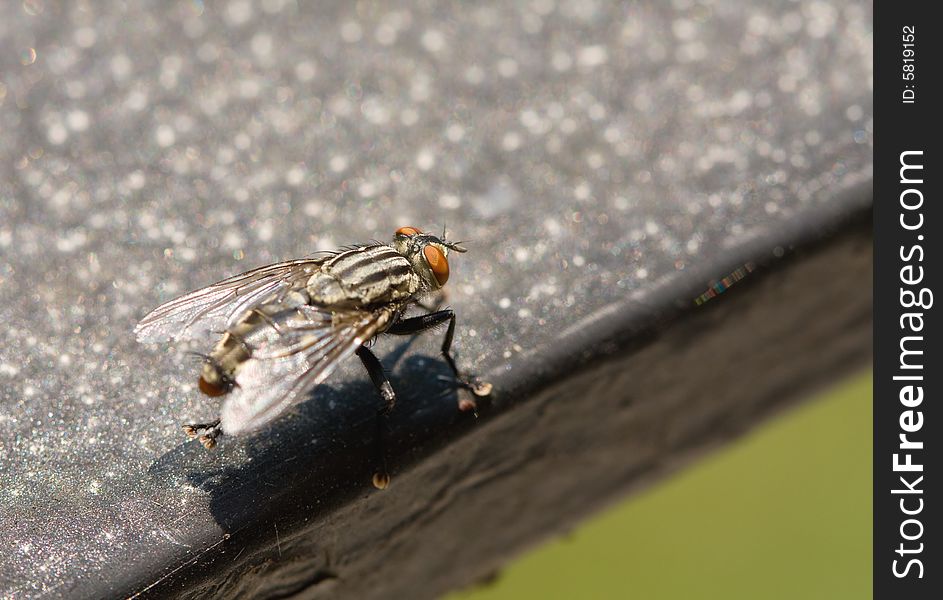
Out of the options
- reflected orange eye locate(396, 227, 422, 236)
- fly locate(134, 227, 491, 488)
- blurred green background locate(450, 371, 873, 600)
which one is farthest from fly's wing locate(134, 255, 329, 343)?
blurred green background locate(450, 371, 873, 600)

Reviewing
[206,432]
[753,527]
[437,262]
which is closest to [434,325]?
[437,262]

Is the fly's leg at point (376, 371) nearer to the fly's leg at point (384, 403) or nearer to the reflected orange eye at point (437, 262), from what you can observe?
the fly's leg at point (384, 403)

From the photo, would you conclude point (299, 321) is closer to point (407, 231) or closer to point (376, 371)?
point (376, 371)

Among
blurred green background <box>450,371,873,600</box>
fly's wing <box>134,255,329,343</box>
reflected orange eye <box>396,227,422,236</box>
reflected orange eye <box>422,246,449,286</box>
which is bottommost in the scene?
blurred green background <box>450,371,873,600</box>

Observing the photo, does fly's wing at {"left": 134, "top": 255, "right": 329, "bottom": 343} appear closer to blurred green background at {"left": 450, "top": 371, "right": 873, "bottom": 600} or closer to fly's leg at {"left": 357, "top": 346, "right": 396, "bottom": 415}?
fly's leg at {"left": 357, "top": 346, "right": 396, "bottom": 415}

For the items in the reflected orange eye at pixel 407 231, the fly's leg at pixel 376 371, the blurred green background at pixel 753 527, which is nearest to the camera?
the fly's leg at pixel 376 371

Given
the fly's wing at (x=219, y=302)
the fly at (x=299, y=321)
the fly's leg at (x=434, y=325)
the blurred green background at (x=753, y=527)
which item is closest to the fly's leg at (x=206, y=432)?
the fly at (x=299, y=321)
